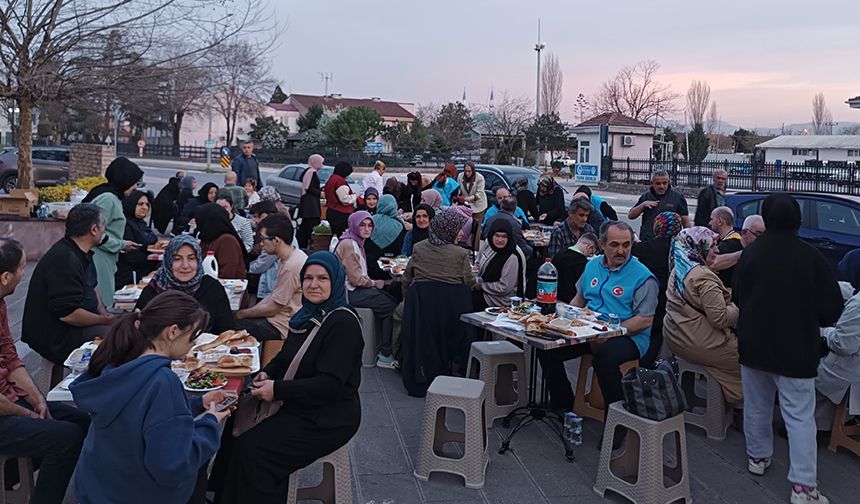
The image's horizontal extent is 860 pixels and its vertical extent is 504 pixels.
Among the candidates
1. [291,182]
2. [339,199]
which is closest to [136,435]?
[339,199]

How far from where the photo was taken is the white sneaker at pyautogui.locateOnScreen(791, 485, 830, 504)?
4340mm

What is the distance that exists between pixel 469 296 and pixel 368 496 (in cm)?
227

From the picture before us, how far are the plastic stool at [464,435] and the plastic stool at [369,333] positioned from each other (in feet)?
7.98

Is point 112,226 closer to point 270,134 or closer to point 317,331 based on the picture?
point 317,331

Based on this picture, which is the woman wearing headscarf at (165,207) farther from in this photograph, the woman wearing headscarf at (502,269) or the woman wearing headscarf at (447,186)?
the woman wearing headscarf at (502,269)

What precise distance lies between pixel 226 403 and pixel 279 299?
7.66 ft

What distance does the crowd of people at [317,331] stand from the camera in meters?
2.76

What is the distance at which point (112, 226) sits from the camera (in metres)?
6.64

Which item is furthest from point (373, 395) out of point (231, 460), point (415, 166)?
point (415, 166)

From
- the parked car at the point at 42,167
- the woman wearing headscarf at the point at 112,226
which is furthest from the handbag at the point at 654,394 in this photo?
the parked car at the point at 42,167

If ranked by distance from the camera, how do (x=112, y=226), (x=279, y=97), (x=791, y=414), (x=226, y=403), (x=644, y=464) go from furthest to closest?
1. (x=279, y=97)
2. (x=112, y=226)
3. (x=791, y=414)
4. (x=644, y=464)
5. (x=226, y=403)

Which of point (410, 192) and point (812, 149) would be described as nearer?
point (410, 192)

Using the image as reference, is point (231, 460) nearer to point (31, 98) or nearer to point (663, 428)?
point (663, 428)

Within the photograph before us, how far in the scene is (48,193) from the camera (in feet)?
45.6
